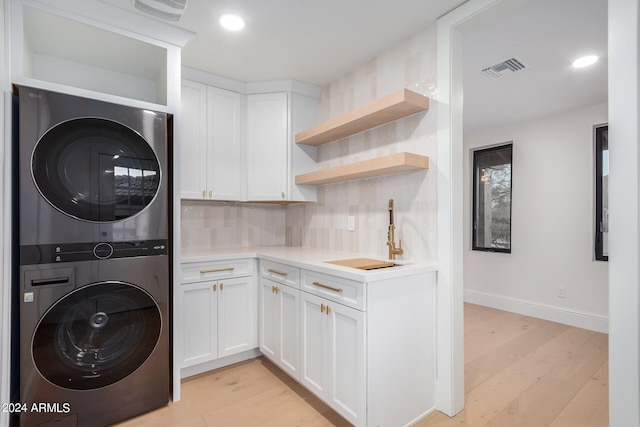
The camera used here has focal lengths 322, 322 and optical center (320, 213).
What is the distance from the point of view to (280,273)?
2287 millimetres

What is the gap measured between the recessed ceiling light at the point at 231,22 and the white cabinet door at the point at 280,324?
5.70ft

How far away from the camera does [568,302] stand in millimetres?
3543

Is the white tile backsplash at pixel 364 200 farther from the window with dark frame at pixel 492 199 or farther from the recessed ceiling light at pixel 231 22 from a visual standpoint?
the window with dark frame at pixel 492 199

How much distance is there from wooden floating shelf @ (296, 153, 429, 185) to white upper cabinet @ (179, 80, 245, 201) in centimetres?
75

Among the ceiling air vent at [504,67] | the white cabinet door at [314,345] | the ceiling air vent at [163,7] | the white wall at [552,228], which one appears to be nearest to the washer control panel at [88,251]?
the white cabinet door at [314,345]

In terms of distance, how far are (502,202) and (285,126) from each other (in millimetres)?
3027

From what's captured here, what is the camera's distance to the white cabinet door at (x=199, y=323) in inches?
89.5

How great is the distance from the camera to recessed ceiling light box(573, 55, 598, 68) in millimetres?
2403

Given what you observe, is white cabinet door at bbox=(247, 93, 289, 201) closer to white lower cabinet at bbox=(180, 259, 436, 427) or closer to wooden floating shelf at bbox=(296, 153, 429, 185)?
wooden floating shelf at bbox=(296, 153, 429, 185)

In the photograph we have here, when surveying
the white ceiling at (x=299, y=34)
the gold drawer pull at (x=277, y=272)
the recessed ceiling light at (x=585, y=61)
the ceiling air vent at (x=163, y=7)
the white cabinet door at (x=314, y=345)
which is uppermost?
the white ceiling at (x=299, y=34)

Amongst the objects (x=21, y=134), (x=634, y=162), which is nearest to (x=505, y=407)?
(x=634, y=162)

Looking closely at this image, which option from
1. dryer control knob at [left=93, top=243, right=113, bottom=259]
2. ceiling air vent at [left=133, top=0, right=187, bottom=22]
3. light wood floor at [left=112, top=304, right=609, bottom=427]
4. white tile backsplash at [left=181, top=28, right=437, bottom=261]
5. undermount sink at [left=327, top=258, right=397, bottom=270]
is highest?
ceiling air vent at [left=133, top=0, right=187, bottom=22]

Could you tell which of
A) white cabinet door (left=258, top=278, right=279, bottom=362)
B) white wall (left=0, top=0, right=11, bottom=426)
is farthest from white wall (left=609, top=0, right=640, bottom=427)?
white wall (left=0, top=0, right=11, bottom=426)

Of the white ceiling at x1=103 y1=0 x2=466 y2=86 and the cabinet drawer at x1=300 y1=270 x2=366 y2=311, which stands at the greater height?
the white ceiling at x1=103 y1=0 x2=466 y2=86
